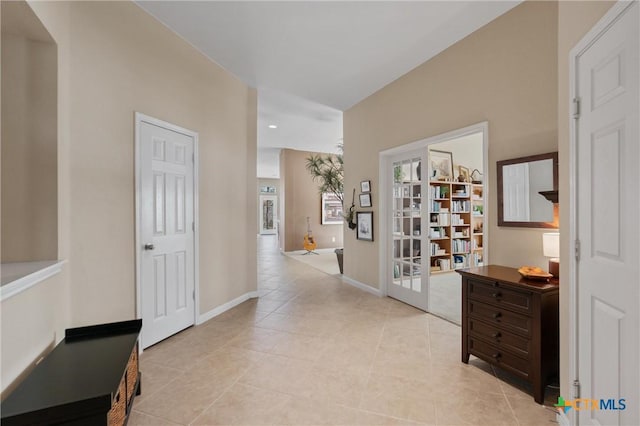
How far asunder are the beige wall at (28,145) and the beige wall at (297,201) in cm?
689

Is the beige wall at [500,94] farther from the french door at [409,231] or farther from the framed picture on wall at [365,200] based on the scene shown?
the framed picture on wall at [365,200]

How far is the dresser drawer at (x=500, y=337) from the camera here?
1.98m

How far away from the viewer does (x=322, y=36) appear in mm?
3000

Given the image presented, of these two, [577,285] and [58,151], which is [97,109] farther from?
[577,285]

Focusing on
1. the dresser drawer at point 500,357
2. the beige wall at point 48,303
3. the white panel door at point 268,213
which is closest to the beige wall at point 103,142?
the beige wall at point 48,303

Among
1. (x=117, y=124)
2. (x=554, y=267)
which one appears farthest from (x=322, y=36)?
(x=554, y=267)

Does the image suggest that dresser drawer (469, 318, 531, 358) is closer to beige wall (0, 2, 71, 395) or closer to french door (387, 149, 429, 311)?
french door (387, 149, 429, 311)

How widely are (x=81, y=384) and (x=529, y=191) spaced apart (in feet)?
10.6

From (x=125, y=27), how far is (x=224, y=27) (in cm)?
87

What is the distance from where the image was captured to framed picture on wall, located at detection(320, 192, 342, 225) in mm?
9320

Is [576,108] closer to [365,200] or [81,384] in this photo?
[81,384]

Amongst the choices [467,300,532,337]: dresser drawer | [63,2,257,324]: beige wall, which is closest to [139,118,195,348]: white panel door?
[63,2,257,324]: beige wall

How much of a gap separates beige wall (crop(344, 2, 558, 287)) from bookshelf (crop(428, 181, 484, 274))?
2548 millimetres

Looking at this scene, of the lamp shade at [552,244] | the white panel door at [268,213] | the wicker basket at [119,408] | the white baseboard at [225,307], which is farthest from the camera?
the white panel door at [268,213]
